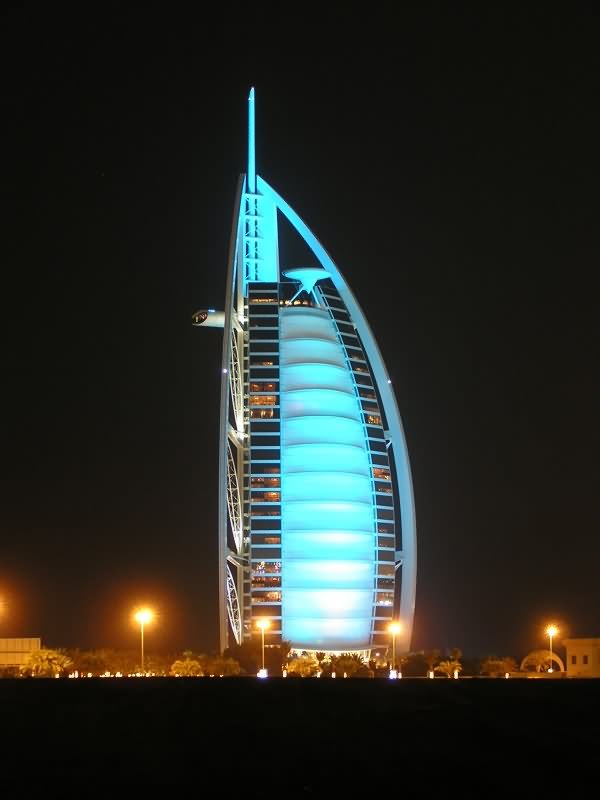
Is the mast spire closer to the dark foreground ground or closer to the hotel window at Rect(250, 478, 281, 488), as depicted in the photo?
the hotel window at Rect(250, 478, 281, 488)

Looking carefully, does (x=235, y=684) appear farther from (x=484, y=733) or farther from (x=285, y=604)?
(x=285, y=604)

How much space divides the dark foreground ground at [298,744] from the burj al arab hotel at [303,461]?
54.4 m

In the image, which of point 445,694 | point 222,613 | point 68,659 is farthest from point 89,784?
point 222,613

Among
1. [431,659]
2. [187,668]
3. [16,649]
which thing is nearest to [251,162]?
[16,649]

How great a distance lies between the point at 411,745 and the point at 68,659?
172ft

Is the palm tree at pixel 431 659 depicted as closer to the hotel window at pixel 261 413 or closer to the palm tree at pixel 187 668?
the palm tree at pixel 187 668

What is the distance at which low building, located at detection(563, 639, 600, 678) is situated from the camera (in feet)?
300

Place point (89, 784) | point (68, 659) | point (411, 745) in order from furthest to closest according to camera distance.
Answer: point (68, 659) → point (411, 745) → point (89, 784)

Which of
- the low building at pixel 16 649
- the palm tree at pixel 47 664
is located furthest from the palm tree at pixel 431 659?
the low building at pixel 16 649

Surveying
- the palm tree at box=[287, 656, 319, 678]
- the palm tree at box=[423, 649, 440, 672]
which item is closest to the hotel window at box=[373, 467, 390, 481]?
Answer: the palm tree at box=[423, 649, 440, 672]

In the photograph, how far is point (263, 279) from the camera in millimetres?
103000

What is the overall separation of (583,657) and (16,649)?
37240 mm

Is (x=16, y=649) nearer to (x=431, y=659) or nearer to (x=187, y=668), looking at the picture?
(x=187, y=668)

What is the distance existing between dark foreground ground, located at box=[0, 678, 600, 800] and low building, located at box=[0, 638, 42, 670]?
5394cm
